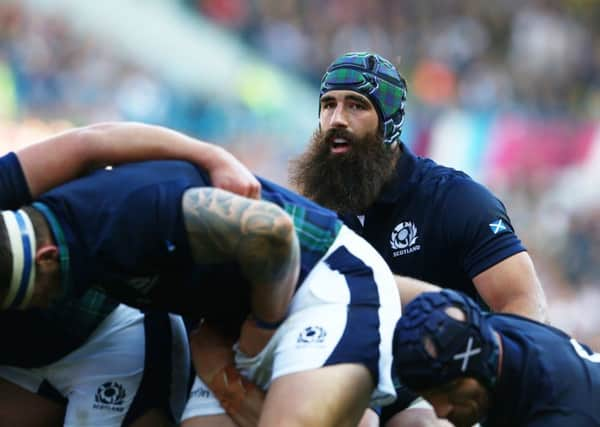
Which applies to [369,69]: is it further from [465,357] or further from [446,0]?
[446,0]

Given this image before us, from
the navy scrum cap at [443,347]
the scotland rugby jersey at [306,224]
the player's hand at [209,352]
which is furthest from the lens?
the player's hand at [209,352]

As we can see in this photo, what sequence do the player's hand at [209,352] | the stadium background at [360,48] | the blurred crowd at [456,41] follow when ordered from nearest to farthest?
the player's hand at [209,352]
the stadium background at [360,48]
the blurred crowd at [456,41]

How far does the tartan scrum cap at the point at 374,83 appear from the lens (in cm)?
607

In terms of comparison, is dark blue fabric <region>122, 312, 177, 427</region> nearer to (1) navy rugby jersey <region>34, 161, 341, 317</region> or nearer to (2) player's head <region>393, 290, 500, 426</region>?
(1) navy rugby jersey <region>34, 161, 341, 317</region>

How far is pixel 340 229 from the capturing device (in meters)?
4.46

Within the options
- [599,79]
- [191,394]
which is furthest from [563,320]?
[191,394]

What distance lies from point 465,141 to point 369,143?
361 inches

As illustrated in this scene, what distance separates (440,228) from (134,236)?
79.6 inches

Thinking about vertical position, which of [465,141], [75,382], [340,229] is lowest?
[465,141]

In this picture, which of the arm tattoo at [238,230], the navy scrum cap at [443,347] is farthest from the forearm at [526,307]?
the arm tattoo at [238,230]

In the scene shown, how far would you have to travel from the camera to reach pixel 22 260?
12.7 ft

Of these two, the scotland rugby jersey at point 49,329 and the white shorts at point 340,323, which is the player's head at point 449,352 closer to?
the white shorts at point 340,323

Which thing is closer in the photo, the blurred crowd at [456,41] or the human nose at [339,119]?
the human nose at [339,119]

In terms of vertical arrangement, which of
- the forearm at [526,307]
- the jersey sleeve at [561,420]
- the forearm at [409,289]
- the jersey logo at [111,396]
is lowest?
the jersey logo at [111,396]
